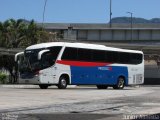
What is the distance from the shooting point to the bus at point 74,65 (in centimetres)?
3341

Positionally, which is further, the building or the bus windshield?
the building

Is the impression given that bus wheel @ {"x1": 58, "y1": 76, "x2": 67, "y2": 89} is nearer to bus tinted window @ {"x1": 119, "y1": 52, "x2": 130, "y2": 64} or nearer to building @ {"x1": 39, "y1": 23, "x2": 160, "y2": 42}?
bus tinted window @ {"x1": 119, "y1": 52, "x2": 130, "y2": 64}

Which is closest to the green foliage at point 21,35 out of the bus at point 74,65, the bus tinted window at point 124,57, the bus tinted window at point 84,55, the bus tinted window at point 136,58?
the bus tinted window at point 136,58

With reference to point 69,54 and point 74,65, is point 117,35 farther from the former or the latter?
point 69,54

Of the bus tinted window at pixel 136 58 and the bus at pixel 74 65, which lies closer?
the bus at pixel 74 65

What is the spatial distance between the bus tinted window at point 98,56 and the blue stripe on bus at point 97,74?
607 millimetres

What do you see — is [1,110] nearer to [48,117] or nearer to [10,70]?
[48,117]

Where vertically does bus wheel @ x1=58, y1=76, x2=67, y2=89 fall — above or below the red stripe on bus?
below

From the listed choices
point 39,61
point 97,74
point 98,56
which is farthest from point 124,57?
point 39,61

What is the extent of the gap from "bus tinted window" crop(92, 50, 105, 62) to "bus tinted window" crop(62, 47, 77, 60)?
2.02 metres

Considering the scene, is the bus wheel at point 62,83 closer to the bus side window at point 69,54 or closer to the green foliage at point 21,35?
the bus side window at point 69,54

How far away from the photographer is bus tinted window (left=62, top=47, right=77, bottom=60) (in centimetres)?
3412

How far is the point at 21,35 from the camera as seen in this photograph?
224 ft

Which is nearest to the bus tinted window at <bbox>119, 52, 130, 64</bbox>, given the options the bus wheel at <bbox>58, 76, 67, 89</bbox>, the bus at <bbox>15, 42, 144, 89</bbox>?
the bus at <bbox>15, 42, 144, 89</bbox>
